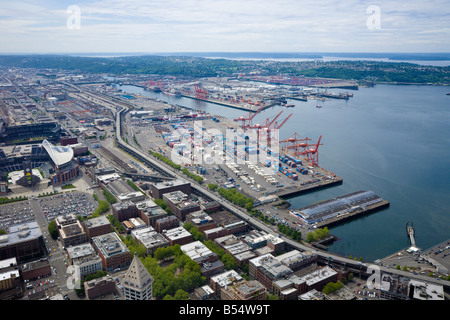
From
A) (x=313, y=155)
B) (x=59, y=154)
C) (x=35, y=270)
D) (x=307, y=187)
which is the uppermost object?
(x=59, y=154)

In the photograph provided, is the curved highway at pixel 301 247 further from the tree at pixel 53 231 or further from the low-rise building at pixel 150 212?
the tree at pixel 53 231

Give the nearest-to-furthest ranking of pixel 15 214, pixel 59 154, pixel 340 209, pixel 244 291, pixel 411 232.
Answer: pixel 244 291, pixel 411 232, pixel 15 214, pixel 340 209, pixel 59 154

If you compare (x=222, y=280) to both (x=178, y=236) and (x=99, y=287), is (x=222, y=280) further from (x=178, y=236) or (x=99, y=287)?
(x=99, y=287)

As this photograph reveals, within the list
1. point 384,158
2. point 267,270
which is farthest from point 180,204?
point 384,158

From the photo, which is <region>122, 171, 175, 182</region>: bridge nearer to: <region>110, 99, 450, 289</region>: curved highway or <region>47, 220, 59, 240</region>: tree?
<region>110, 99, 450, 289</region>: curved highway

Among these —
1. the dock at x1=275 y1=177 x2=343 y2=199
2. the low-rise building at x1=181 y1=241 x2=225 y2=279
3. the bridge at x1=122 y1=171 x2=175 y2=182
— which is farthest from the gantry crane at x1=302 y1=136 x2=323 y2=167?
the low-rise building at x1=181 y1=241 x2=225 y2=279

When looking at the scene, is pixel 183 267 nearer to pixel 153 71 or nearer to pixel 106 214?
pixel 106 214
